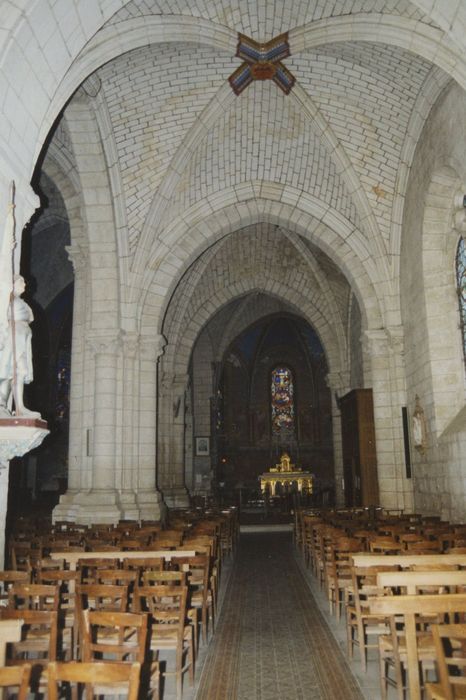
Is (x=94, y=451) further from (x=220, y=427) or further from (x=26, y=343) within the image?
(x=220, y=427)

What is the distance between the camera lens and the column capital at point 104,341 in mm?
13836

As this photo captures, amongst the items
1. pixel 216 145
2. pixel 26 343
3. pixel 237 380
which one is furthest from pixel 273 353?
pixel 26 343

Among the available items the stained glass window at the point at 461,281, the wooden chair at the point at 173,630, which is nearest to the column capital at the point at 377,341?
the stained glass window at the point at 461,281

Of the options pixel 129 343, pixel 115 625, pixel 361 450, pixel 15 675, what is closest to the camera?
pixel 15 675

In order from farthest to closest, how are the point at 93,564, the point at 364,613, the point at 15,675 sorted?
1. the point at 93,564
2. the point at 364,613
3. the point at 15,675

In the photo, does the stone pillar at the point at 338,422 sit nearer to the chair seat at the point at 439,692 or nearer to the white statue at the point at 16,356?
the white statue at the point at 16,356

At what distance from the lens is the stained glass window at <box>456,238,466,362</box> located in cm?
1165

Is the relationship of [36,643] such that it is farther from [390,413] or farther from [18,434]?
[390,413]

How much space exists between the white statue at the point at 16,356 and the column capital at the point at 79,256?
8.26 metres

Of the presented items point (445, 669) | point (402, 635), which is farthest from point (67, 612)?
point (445, 669)

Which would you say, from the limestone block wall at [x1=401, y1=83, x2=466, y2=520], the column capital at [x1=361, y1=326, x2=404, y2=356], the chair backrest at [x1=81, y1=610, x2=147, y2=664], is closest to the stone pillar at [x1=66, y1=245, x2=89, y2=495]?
the column capital at [x1=361, y1=326, x2=404, y2=356]

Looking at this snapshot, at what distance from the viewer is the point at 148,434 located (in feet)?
46.9

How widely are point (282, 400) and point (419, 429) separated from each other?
22303mm

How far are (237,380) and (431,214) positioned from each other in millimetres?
23064
